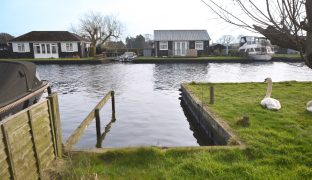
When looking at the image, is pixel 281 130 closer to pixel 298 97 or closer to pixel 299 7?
pixel 299 7

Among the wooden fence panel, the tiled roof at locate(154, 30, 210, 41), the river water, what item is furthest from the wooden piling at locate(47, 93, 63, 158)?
the tiled roof at locate(154, 30, 210, 41)

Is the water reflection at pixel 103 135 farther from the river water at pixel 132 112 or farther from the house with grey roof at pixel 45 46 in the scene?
the house with grey roof at pixel 45 46

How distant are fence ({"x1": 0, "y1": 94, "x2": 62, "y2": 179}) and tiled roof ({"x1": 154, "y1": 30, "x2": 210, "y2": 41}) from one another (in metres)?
43.7

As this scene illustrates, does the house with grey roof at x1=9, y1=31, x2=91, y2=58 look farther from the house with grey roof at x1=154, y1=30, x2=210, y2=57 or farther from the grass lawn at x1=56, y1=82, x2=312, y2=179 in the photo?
the grass lawn at x1=56, y1=82, x2=312, y2=179

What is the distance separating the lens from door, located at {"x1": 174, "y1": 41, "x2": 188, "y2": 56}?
48.1m

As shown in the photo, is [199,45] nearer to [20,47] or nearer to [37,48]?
[37,48]

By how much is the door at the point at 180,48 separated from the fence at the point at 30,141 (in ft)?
142

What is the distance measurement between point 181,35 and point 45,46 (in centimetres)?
2279

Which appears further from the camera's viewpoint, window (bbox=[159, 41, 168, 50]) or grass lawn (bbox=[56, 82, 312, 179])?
window (bbox=[159, 41, 168, 50])

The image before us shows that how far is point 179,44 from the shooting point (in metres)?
48.5

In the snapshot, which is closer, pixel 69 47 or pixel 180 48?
pixel 69 47

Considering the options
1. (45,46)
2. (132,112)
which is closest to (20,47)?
(45,46)

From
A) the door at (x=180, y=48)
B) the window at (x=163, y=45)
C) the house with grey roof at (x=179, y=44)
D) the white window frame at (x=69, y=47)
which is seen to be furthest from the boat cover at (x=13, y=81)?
the window at (x=163, y=45)

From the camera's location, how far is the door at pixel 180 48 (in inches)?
1892
